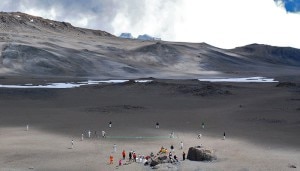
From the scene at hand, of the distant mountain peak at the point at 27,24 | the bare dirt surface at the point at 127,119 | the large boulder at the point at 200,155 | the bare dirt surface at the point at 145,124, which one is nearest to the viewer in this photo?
the large boulder at the point at 200,155

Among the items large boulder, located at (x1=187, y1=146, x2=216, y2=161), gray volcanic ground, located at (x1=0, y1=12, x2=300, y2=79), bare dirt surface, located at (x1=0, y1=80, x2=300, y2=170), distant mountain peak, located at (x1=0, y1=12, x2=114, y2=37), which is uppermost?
distant mountain peak, located at (x1=0, y1=12, x2=114, y2=37)

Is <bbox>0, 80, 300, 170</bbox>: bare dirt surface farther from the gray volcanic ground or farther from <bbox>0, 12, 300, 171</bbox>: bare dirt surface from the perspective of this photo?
the gray volcanic ground

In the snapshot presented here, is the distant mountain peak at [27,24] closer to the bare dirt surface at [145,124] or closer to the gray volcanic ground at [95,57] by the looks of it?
the gray volcanic ground at [95,57]

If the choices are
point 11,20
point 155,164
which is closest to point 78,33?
point 11,20

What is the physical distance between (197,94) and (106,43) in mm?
92823

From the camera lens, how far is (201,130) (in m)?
50.8

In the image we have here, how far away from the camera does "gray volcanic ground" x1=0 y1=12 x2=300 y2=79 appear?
398 ft

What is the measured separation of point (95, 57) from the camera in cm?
Answer: 13638

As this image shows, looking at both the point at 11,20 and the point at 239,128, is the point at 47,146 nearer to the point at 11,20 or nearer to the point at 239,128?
the point at 239,128

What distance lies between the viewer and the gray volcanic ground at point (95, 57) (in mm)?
121375

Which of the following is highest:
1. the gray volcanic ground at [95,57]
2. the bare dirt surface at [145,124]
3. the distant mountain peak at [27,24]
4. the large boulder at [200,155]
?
the distant mountain peak at [27,24]

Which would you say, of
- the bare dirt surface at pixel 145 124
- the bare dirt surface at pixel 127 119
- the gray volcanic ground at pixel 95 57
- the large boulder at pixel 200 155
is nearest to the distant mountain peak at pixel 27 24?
the gray volcanic ground at pixel 95 57

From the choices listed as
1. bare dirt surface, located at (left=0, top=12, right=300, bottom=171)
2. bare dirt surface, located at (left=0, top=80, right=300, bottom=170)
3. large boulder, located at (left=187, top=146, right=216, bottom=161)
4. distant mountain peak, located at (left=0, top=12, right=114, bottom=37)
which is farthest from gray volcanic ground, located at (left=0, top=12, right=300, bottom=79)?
large boulder, located at (left=187, top=146, right=216, bottom=161)

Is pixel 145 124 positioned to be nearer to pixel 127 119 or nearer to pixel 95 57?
pixel 127 119
